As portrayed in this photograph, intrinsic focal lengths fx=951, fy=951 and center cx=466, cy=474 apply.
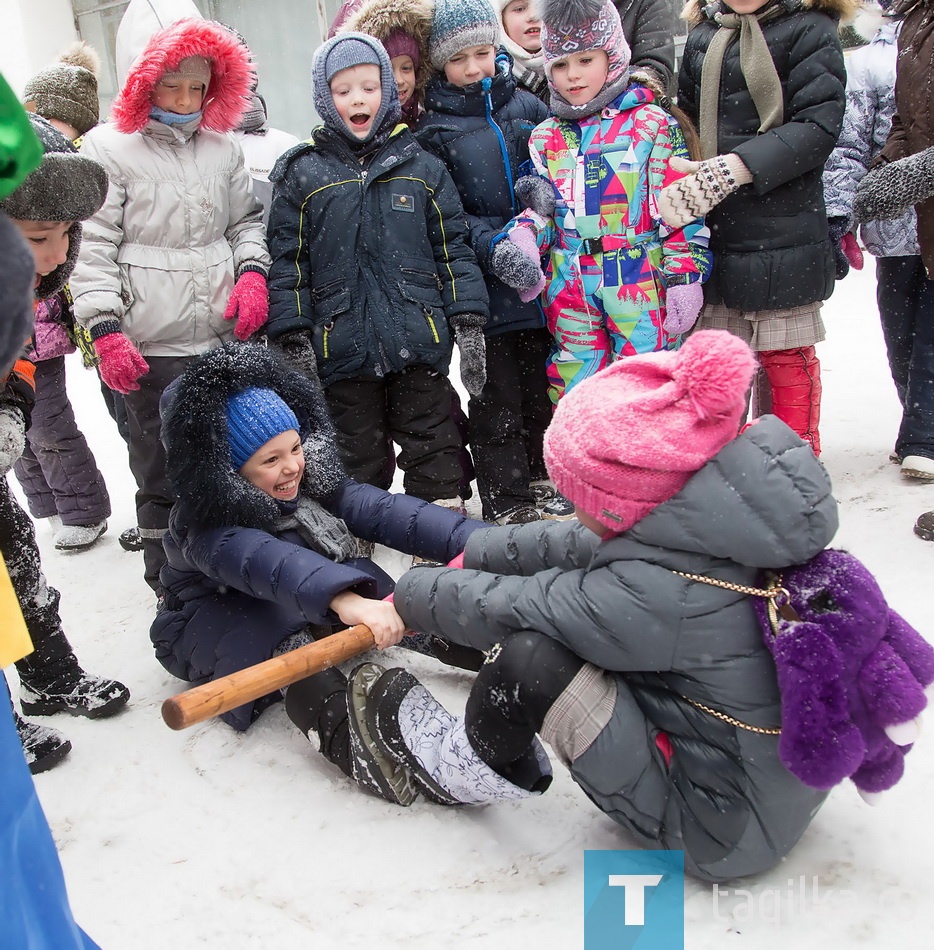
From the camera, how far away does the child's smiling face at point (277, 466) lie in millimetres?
2639

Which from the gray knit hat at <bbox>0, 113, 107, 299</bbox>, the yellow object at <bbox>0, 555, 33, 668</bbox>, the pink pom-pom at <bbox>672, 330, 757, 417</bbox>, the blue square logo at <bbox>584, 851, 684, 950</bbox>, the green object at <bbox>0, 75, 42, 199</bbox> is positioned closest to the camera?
the green object at <bbox>0, 75, 42, 199</bbox>

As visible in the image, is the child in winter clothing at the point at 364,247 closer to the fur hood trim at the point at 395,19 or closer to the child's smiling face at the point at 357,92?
the child's smiling face at the point at 357,92

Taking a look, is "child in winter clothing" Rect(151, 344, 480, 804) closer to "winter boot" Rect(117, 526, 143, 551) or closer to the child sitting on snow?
the child sitting on snow

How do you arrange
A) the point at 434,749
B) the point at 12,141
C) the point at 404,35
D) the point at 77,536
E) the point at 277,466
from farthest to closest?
the point at 77,536
the point at 404,35
the point at 277,466
the point at 434,749
the point at 12,141

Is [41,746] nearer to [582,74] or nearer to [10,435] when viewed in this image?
[10,435]

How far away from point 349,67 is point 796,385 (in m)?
2.02

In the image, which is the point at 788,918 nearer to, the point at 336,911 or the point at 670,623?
the point at 670,623

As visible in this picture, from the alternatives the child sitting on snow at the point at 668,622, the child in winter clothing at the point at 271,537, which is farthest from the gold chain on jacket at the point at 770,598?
the child in winter clothing at the point at 271,537

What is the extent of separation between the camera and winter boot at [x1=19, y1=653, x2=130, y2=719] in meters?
2.75

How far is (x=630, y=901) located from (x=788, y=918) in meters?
0.30

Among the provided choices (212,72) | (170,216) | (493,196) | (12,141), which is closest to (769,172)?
(493,196)

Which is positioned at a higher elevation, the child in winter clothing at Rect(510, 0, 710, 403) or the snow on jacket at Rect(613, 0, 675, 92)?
the snow on jacket at Rect(613, 0, 675, 92)

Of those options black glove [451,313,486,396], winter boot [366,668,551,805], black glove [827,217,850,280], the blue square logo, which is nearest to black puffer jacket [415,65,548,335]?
black glove [451,313,486,396]

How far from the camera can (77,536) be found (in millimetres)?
A: 4133
